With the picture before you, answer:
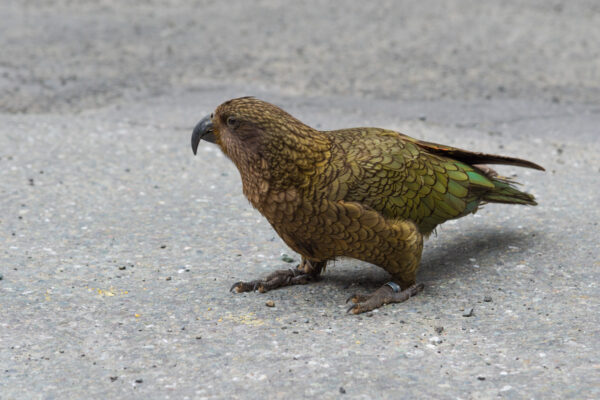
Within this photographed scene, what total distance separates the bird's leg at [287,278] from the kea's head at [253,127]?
818 mm

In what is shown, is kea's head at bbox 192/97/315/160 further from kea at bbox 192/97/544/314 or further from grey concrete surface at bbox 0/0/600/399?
grey concrete surface at bbox 0/0/600/399

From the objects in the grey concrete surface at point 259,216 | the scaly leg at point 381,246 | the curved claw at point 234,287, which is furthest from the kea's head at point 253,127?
the grey concrete surface at point 259,216

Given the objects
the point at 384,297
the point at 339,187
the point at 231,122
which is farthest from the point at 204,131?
the point at 384,297

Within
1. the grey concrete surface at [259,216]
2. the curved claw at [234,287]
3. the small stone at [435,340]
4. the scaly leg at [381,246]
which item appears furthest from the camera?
the curved claw at [234,287]

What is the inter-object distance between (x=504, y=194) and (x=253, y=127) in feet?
5.77

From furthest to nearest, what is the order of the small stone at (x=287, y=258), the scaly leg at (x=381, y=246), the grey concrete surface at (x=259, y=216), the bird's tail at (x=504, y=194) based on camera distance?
1. the small stone at (x=287, y=258)
2. the bird's tail at (x=504, y=194)
3. the scaly leg at (x=381, y=246)
4. the grey concrete surface at (x=259, y=216)

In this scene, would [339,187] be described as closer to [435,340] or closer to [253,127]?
[253,127]

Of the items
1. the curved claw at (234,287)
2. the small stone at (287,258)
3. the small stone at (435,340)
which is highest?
the small stone at (435,340)

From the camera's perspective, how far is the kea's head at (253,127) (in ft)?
13.7

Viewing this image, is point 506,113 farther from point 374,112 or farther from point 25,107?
point 25,107

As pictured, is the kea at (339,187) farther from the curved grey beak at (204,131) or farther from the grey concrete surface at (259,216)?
the grey concrete surface at (259,216)

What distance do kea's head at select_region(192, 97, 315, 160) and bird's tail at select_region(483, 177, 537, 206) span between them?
4.29 ft

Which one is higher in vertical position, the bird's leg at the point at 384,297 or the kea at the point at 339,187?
the kea at the point at 339,187

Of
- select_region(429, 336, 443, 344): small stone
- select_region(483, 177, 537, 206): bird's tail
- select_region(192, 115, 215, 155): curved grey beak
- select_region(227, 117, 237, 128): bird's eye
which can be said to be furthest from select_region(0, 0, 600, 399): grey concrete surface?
select_region(227, 117, 237, 128): bird's eye
